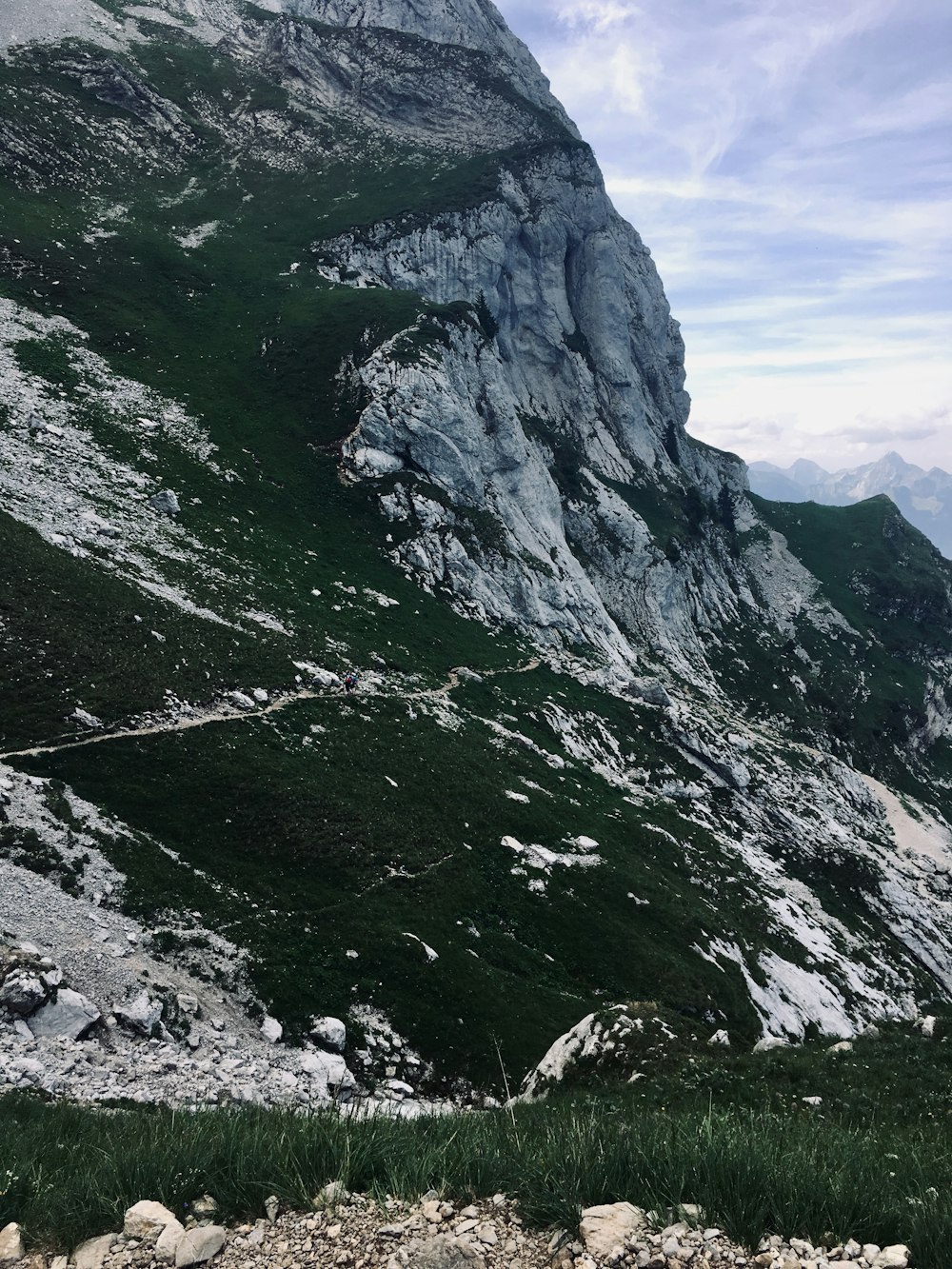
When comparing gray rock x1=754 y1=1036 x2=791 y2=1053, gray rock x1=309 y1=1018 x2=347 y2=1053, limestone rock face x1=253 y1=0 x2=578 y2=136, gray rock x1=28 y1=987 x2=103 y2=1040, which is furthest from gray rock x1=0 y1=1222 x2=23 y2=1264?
limestone rock face x1=253 y1=0 x2=578 y2=136

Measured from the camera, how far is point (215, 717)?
35.6 meters

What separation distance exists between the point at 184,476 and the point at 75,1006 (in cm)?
5127

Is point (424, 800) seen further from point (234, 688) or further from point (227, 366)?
point (227, 366)

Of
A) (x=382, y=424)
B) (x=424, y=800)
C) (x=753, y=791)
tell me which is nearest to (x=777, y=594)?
(x=753, y=791)

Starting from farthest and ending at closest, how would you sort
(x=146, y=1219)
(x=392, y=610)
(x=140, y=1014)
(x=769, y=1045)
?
(x=392, y=610) < (x=769, y=1045) < (x=140, y=1014) < (x=146, y=1219)

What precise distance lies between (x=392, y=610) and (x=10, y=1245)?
57.5 metres

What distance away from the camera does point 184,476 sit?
60.5 m

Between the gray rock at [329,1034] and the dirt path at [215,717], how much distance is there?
1593 cm

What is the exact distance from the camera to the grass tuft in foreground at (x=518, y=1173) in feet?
19.9

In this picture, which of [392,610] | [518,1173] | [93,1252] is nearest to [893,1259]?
[518,1173]

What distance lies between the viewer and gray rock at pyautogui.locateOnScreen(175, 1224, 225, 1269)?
592cm

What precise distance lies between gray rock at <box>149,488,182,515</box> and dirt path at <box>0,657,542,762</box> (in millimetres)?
22918

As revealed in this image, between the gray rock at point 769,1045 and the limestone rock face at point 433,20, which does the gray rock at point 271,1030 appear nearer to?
the gray rock at point 769,1045

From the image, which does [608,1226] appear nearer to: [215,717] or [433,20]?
[215,717]
